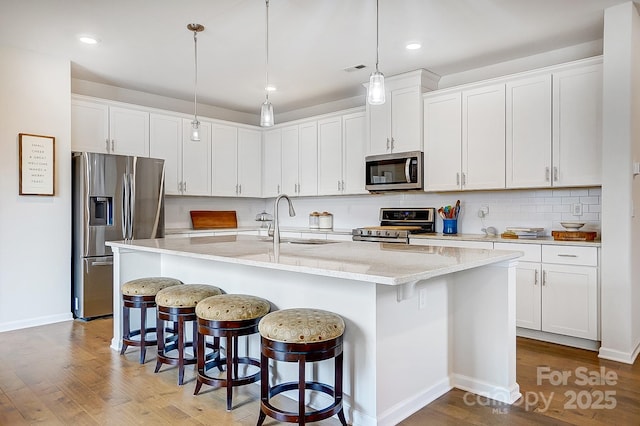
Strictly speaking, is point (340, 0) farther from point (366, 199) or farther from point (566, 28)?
point (366, 199)

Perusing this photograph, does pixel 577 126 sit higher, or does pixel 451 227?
pixel 577 126

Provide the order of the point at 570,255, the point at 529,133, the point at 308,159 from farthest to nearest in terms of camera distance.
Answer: the point at 308,159, the point at 529,133, the point at 570,255

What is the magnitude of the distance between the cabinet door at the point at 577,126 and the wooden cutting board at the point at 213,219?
4.21m

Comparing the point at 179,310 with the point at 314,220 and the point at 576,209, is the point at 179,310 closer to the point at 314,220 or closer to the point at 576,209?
the point at 576,209

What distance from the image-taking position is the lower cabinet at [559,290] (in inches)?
133

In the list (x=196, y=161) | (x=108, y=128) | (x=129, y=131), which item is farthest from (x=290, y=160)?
(x=108, y=128)

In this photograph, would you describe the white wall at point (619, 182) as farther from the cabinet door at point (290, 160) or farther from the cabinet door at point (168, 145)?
the cabinet door at point (168, 145)

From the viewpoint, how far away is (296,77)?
4844mm

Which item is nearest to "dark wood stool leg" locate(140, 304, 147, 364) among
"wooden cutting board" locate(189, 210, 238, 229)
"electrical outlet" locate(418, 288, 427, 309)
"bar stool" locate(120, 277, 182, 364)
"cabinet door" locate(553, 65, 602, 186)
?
"bar stool" locate(120, 277, 182, 364)

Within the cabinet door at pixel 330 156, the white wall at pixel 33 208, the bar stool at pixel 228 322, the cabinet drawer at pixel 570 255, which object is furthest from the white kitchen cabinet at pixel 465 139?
the white wall at pixel 33 208

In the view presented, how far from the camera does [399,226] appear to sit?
505 cm

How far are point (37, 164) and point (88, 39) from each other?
128 centimetres

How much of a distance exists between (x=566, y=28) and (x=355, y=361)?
319 cm

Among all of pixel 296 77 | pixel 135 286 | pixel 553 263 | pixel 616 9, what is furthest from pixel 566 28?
pixel 135 286
